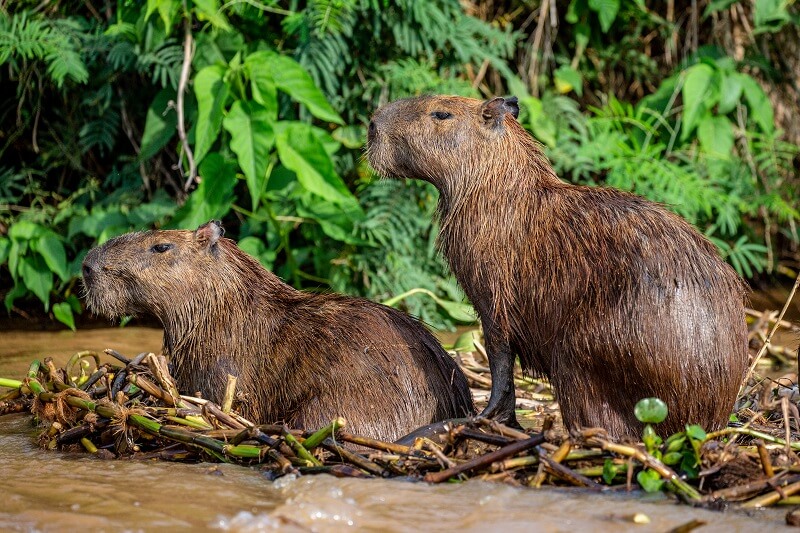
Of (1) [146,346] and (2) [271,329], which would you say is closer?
(2) [271,329]

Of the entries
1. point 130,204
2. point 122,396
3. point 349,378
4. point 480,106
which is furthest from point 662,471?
point 130,204

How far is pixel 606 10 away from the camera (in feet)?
25.6

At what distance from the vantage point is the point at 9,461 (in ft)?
13.8

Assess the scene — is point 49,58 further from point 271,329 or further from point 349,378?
point 349,378

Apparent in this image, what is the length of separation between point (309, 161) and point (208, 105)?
2.14ft

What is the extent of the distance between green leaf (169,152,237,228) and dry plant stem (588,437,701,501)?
3487 mm

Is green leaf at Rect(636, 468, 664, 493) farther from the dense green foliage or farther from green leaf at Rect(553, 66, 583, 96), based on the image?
green leaf at Rect(553, 66, 583, 96)

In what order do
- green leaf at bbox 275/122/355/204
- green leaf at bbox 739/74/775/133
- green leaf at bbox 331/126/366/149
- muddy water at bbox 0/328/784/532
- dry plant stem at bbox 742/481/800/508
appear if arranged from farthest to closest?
green leaf at bbox 739/74/775/133 < green leaf at bbox 331/126/366/149 < green leaf at bbox 275/122/355/204 < dry plant stem at bbox 742/481/800/508 < muddy water at bbox 0/328/784/532

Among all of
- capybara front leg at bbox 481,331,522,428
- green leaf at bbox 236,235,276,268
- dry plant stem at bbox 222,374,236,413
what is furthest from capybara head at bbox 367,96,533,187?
green leaf at bbox 236,235,276,268

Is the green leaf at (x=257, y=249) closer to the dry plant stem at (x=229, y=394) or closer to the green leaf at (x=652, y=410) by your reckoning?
the dry plant stem at (x=229, y=394)

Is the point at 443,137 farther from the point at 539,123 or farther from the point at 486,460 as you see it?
Answer: the point at 539,123

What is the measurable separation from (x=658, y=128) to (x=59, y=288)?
4244mm

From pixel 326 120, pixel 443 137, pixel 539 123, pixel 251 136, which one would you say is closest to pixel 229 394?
pixel 443 137

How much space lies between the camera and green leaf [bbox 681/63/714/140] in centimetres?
748
